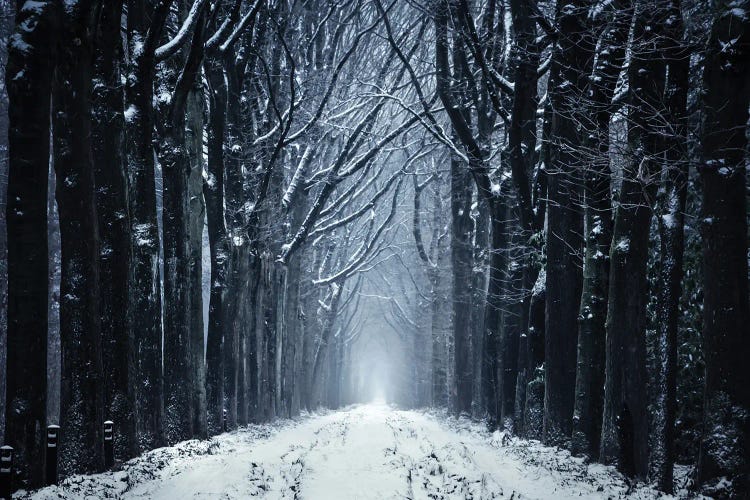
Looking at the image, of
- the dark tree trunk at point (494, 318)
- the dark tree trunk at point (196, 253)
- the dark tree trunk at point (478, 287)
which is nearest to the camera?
the dark tree trunk at point (196, 253)

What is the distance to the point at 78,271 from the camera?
8.77m

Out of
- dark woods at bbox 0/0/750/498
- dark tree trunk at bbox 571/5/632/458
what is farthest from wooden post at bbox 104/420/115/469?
dark tree trunk at bbox 571/5/632/458

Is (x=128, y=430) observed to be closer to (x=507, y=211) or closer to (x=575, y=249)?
(x=575, y=249)

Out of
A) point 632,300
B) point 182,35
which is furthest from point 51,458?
point 632,300

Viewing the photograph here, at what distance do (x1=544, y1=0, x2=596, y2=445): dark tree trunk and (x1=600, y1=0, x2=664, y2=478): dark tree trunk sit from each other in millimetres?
2179

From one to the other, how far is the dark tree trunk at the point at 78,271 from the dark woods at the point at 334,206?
3 centimetres

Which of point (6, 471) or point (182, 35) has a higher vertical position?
→ point (182, 35)

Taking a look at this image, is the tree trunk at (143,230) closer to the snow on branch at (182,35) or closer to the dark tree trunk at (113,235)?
the snow on branch at (182,35)

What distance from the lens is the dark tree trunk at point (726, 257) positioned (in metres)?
7.94

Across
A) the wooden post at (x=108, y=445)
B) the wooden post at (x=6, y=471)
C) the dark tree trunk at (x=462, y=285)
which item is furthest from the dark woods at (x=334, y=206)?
the dark tree trunk at (x=462, y=285)

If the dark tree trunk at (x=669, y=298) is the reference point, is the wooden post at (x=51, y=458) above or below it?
below

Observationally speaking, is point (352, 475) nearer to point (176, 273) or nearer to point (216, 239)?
point (176, 273)

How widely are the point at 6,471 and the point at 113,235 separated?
400 centimetres

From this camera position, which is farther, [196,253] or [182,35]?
[196,253]
